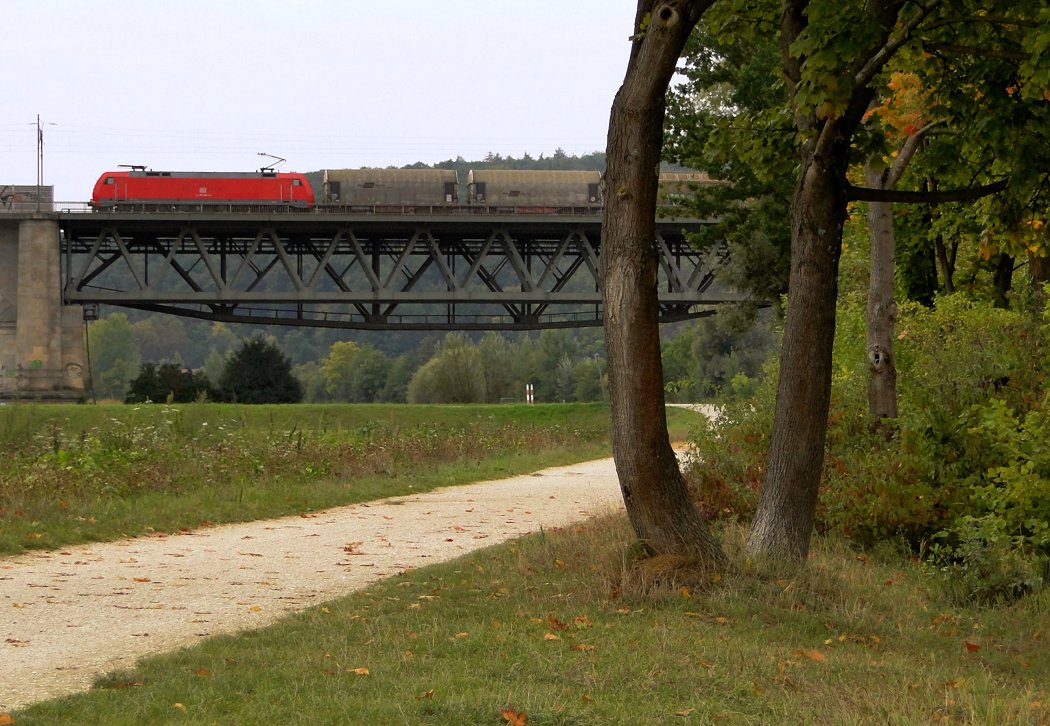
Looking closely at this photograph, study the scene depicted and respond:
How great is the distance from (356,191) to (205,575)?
44354mm

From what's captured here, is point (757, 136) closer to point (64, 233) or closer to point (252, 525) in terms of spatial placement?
point (252, 525)

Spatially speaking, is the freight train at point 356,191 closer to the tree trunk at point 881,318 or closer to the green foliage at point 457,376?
the green foliage at point 457,376

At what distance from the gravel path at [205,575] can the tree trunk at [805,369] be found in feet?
10.7

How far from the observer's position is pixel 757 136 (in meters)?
11.6

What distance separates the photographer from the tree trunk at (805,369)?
32.6 feet

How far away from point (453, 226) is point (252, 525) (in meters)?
35.1

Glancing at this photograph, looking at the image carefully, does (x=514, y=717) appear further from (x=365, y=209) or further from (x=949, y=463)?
(x=365, y=209)

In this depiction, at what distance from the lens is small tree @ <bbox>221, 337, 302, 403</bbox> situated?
55625 millimetres

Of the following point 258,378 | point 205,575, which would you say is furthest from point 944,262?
point 258,378

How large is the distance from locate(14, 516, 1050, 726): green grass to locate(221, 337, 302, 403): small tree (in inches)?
1829

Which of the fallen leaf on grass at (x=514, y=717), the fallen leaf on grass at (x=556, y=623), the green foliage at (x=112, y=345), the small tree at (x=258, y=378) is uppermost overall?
the fallen leaf on grass at (x=514, y=717)

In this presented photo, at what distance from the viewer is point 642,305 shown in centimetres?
916

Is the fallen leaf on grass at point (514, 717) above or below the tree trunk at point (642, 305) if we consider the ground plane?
below

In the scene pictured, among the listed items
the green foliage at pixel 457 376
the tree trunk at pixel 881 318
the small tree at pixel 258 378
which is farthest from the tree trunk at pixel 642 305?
the green foliage at pixel 457 376
